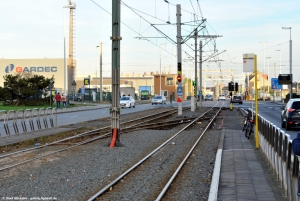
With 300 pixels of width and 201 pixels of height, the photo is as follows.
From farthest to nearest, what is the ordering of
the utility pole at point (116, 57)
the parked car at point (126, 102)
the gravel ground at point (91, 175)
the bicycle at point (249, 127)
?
1. the parked car at point (126, 102)
2. the bicycle at point (249, 127)
3. the utility pole at point (116, 57)
4. the gravel ground at point (91, 175)

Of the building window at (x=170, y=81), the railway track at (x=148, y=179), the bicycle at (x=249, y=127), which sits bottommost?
the railway track at (x=148, y=179)

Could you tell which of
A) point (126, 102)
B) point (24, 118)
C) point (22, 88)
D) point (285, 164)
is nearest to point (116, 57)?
point (24, 118)

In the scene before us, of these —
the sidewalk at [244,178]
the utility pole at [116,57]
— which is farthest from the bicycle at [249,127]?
the utility pole at [116,57]

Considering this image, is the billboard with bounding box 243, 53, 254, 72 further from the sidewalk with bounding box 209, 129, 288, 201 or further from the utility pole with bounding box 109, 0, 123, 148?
the utility pole with bounding box 109, 0, 123, 148

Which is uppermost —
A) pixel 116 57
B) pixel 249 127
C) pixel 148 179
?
pixel 116 57

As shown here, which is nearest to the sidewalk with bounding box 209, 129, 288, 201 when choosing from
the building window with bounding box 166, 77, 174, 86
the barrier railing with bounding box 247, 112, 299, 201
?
the barrier railing with bounding box 247, 112, 299, 201

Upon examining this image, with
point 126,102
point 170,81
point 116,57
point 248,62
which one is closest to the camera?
point 248,62

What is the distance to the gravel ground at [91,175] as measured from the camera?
905 centimetres

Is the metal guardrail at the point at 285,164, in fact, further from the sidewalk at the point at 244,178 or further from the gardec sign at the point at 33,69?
the gardec sign at the point at 33,69

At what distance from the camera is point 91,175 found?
1116 cm

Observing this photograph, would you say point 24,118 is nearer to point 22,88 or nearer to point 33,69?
point 22,88

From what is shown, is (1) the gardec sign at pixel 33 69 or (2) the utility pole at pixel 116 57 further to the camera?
(1) the gardec sign at pixel 33 69

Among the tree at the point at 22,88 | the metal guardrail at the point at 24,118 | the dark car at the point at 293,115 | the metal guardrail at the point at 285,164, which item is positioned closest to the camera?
the metal guardrail at the point at 285,164

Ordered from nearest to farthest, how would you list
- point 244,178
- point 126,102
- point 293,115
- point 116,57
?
point 244,178 < point 116,57 < point 293,115 < point 126,102
